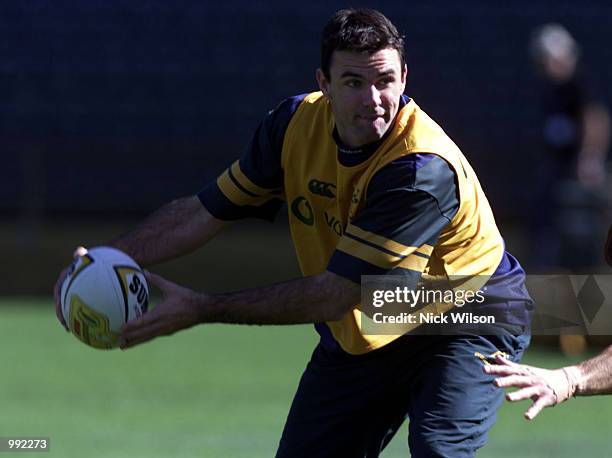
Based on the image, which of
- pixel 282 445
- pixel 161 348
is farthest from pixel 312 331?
pixel 282 445

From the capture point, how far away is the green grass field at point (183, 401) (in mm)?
9039

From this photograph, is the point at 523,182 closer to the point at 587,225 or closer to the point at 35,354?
the point at 587,225

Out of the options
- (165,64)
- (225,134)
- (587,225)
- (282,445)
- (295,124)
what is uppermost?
(165,64)

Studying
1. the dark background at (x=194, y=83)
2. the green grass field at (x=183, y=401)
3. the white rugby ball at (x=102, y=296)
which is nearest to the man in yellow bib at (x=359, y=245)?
the white rugby ball at (x=102, y=296)

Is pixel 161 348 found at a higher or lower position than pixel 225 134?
lower

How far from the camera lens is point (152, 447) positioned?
8.88 meters

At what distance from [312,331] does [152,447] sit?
5076 mm

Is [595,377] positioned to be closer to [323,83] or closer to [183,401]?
[323,83]

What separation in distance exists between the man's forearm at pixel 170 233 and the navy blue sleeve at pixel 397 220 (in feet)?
3.77

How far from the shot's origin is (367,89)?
5578 millimetres

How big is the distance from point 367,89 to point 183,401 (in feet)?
17.7

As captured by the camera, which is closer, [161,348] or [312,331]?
[161,348]

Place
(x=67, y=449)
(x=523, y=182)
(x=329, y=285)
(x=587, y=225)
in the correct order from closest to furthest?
(x=329, y=285)
(x=67, y=449)
(x=587, y=225)
(x=523, y=182)

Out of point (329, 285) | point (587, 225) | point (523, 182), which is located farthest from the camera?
point (523, 182)
